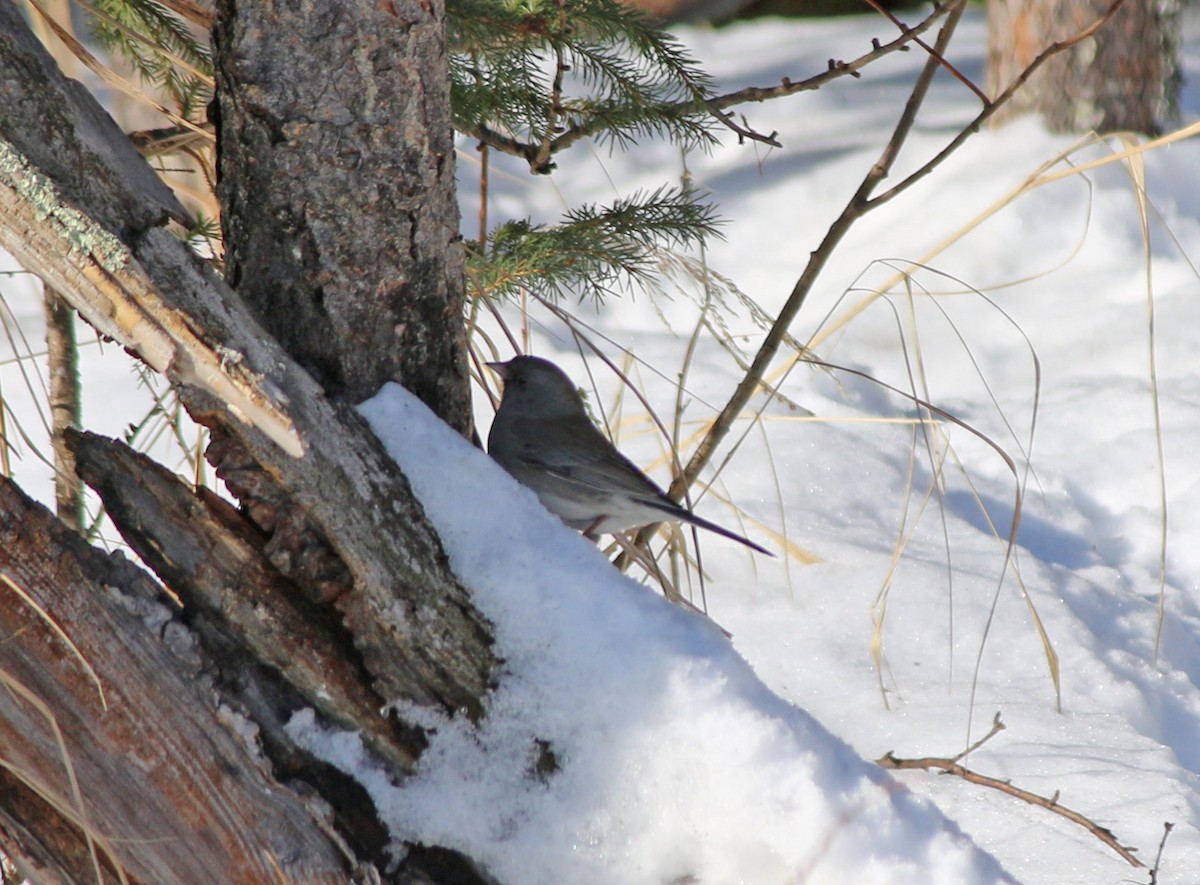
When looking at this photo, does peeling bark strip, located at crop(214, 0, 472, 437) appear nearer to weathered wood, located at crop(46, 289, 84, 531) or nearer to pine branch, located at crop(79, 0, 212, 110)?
pine branch, located at crop(79, 0, 212, 110)

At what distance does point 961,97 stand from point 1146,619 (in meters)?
5.79

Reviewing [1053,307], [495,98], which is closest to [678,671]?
[495,98]

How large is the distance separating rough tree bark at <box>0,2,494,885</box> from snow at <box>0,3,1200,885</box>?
6cm

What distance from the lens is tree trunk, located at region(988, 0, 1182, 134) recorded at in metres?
6.05

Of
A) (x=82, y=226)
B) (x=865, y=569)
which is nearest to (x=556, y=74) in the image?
(x=82, y=226)

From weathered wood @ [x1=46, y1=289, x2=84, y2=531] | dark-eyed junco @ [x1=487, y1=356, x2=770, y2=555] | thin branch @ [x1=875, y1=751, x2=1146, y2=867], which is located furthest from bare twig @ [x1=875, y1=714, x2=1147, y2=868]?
weathered wood @ [x1=46, y1=289, x2=84, y2=531]

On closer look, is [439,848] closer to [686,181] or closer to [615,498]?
[615,498]

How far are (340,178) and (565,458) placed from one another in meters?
0.86

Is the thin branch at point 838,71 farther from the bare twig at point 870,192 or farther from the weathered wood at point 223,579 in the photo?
the weathered wood at point 223,579

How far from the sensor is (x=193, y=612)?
1438 mm

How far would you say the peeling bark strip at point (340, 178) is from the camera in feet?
5.07

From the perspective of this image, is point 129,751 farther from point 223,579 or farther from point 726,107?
point 726,107

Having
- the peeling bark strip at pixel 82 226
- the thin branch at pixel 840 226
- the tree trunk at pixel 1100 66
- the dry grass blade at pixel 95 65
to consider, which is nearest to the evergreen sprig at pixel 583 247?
the thin branch at pixel 840 226

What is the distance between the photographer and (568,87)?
6891 millimetres
